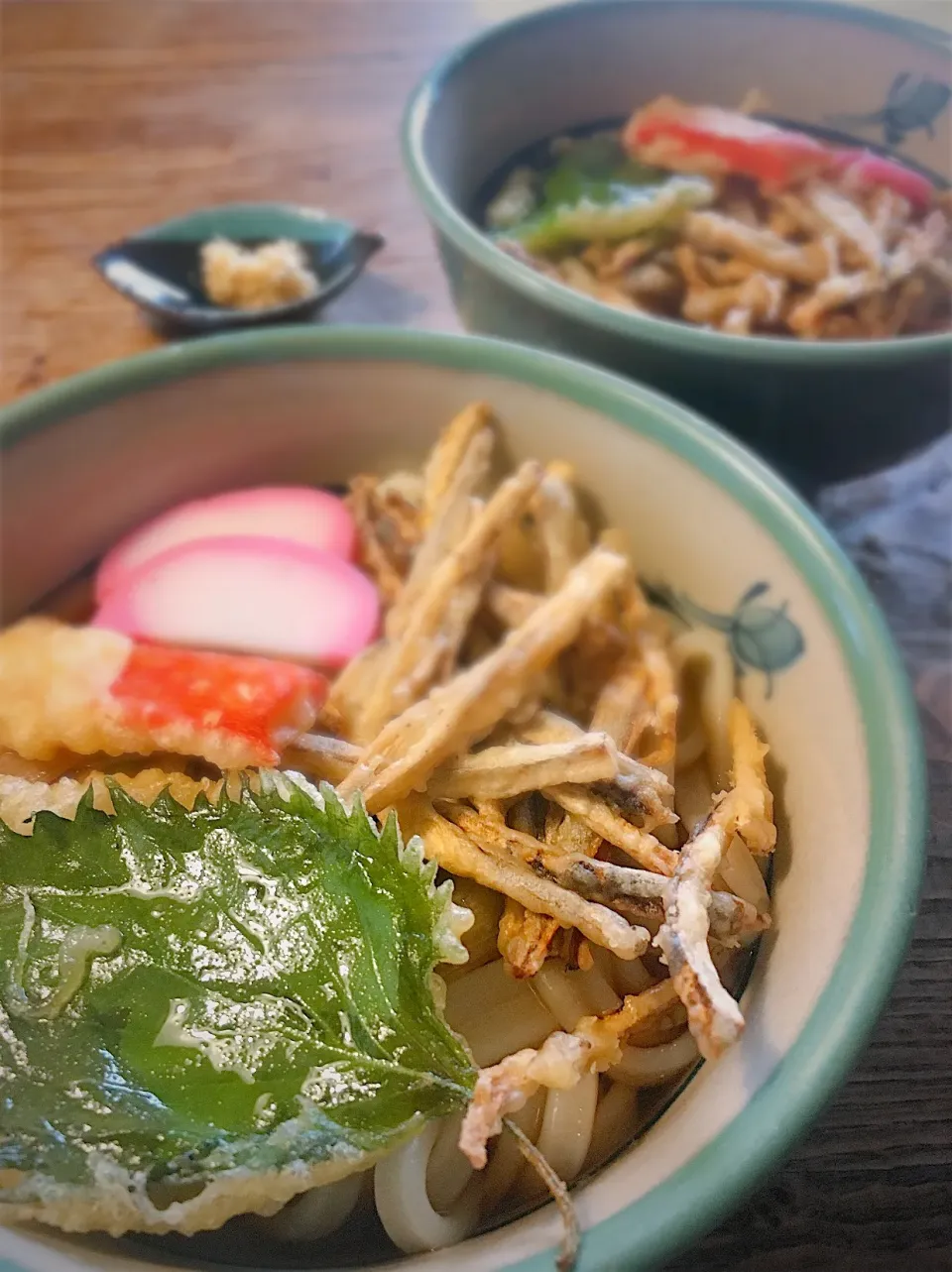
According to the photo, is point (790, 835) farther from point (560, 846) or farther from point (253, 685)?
point (253, 685)

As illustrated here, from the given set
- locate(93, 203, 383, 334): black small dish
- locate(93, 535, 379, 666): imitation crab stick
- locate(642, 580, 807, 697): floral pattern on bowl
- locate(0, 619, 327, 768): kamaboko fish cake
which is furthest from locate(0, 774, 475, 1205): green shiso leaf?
locate(93, 203, 383, 334): black small dish

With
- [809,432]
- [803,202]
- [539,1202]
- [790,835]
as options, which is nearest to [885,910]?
[790,835]

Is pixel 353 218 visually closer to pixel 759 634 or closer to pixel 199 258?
pixel 199 258

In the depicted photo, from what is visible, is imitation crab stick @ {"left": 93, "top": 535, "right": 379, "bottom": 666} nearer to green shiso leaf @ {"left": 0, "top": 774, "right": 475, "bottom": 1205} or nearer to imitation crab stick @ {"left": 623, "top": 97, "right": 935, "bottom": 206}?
green shiso leaf @ {"left": 0, "top": 774, "right": 475, "bottom": 1205}

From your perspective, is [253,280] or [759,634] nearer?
[759,634]

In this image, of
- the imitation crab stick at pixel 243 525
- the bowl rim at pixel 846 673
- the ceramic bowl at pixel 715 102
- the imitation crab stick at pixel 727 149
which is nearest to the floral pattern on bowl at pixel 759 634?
the bowl rim at pixel 846 673

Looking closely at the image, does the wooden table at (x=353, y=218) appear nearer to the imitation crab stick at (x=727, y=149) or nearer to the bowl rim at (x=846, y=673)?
the bowl rim at (x=846, y=673)

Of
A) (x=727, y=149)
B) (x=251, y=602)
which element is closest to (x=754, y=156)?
(x=727, y=149)
